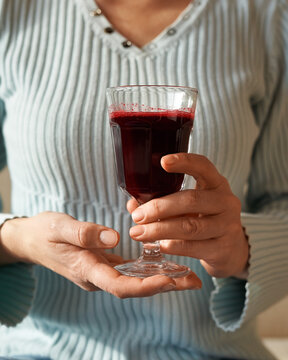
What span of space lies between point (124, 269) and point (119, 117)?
238mm

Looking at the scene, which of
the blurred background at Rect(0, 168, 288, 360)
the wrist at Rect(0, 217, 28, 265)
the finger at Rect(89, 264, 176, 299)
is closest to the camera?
the finger at Rect(89, 264, 176, 299)

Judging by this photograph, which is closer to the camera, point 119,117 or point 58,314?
point 119,117

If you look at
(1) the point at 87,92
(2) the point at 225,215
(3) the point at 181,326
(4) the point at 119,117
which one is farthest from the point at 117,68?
(3) the point at 181,326

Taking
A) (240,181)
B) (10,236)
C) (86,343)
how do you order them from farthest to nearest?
(240,181) < (86,343) < (10,236)

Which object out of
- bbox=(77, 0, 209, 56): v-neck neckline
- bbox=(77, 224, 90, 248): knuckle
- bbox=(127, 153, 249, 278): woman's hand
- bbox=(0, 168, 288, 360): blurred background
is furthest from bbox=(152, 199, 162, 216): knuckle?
bbox=(0, 168, 288, 360): blurred background

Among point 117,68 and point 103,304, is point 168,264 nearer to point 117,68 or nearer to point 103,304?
point 103,304

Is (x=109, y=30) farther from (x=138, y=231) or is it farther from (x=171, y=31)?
(x=138, y=231)

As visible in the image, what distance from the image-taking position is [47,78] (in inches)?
46.4

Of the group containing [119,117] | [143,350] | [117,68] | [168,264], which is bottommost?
[143,350]

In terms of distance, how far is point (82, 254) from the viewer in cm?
84

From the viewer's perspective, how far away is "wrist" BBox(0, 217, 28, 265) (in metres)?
1.02

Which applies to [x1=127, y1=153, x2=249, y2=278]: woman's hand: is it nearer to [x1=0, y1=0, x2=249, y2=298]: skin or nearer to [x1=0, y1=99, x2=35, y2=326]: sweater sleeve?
[x1=0, y1=0, x2=249, y2=298]: skin

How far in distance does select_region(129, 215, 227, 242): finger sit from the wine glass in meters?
0.06

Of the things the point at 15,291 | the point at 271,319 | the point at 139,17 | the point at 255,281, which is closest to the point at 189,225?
the point at 255,281
